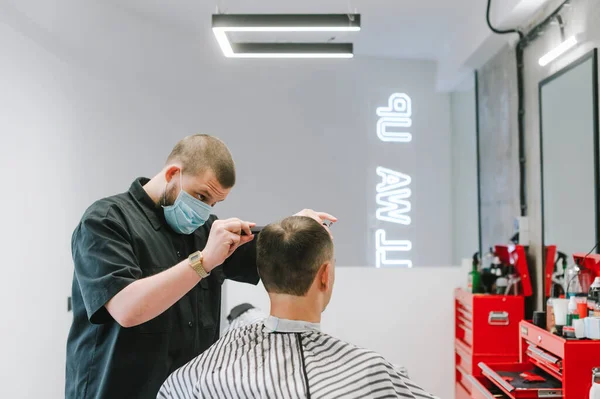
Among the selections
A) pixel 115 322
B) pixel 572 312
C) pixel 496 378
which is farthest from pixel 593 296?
pixel 115 322

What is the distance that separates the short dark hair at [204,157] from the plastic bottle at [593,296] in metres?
1.53

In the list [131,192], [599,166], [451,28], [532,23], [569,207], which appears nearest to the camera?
[131,192]

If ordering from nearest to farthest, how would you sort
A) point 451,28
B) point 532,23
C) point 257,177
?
1. point 532,23
2. point 451,28
3. point 257,177

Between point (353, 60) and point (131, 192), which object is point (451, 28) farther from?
point (131, 192)

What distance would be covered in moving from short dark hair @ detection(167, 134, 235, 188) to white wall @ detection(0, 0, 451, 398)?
57.4 inches

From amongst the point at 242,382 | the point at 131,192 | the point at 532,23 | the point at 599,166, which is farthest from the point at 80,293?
the point at 532,23

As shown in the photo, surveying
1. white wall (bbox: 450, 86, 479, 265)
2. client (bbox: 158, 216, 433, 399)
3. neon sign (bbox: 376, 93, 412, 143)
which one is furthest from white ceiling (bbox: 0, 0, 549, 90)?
client (bbox: 158, 216, 433, 399)

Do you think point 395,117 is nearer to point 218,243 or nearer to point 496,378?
point 496,378

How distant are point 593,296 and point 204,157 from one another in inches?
66.8

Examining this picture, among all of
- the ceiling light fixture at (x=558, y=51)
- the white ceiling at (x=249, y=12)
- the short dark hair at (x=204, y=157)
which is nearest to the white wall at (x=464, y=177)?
the white ceiling at (x=249, y=12)

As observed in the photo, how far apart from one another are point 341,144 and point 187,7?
1.83 metres

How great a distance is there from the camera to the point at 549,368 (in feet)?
7.95

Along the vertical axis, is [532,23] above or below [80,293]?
above

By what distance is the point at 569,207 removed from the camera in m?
3.01
